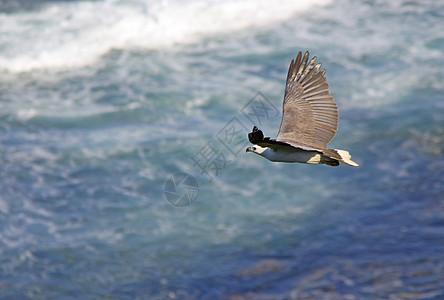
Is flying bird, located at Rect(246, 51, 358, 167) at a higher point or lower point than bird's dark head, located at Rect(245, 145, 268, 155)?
higher

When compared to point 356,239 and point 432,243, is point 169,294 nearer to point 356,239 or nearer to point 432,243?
point 356,239

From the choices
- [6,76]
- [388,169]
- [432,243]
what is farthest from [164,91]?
[432,243]

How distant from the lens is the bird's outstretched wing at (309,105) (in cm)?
767

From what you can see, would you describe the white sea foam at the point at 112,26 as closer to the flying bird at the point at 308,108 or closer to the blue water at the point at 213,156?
the blue water at the point at 213,156

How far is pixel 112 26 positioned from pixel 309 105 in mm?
16026

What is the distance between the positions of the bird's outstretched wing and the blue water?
183 inches

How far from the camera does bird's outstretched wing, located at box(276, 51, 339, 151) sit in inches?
302

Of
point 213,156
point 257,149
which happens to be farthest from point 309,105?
point 213,156

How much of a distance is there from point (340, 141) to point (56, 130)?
7.83 m

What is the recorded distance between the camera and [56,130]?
17234 mm

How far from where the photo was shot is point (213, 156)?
55.7 ft

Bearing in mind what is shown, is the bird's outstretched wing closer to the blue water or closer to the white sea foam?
the blue water

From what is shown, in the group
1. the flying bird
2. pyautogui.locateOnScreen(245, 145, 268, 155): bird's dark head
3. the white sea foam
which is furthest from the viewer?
the white sea foam

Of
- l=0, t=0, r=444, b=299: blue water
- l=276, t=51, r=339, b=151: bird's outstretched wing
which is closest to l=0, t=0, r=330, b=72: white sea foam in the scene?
l=0, t=0, r=444, b=299: blue water
